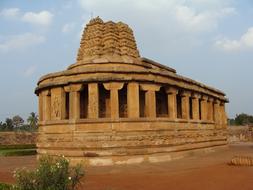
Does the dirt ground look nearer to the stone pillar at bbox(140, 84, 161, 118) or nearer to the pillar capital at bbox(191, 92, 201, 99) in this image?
the stone pillar at bbox(140, 84, 161, 118)

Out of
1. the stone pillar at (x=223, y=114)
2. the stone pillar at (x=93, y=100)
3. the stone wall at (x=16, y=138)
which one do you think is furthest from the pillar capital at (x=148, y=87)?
the stone wall at (x=16, y=138)

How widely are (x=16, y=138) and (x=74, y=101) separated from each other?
108 ft

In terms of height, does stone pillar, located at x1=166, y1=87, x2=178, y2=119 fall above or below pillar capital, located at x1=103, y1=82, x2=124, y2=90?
below

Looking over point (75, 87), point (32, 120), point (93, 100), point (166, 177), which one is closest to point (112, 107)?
point (93, 100)

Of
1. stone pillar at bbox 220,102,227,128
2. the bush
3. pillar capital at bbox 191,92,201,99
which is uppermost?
pillar capital at bbox 191,92,201,99

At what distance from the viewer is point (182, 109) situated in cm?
2044

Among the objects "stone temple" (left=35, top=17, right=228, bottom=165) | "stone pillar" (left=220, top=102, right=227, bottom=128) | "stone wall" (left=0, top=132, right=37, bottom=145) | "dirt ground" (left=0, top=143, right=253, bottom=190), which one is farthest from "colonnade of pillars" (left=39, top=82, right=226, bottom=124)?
"stone wall" (left=0, top=132, right=37, bottom=145)

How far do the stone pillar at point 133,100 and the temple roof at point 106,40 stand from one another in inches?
152

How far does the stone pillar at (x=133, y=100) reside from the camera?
16344 millimetres

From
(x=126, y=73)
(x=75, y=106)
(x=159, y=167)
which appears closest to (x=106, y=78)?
(x=126, y=73)

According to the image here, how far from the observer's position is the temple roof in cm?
1972

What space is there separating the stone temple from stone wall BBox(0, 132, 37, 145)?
28435 millimetres

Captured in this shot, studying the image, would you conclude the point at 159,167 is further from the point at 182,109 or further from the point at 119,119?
the point at 182,109

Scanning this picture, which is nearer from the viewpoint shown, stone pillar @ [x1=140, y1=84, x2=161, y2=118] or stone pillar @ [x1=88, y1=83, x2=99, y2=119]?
stone pillar @ [x1=88, y1=83, x2=99, y2=119]
